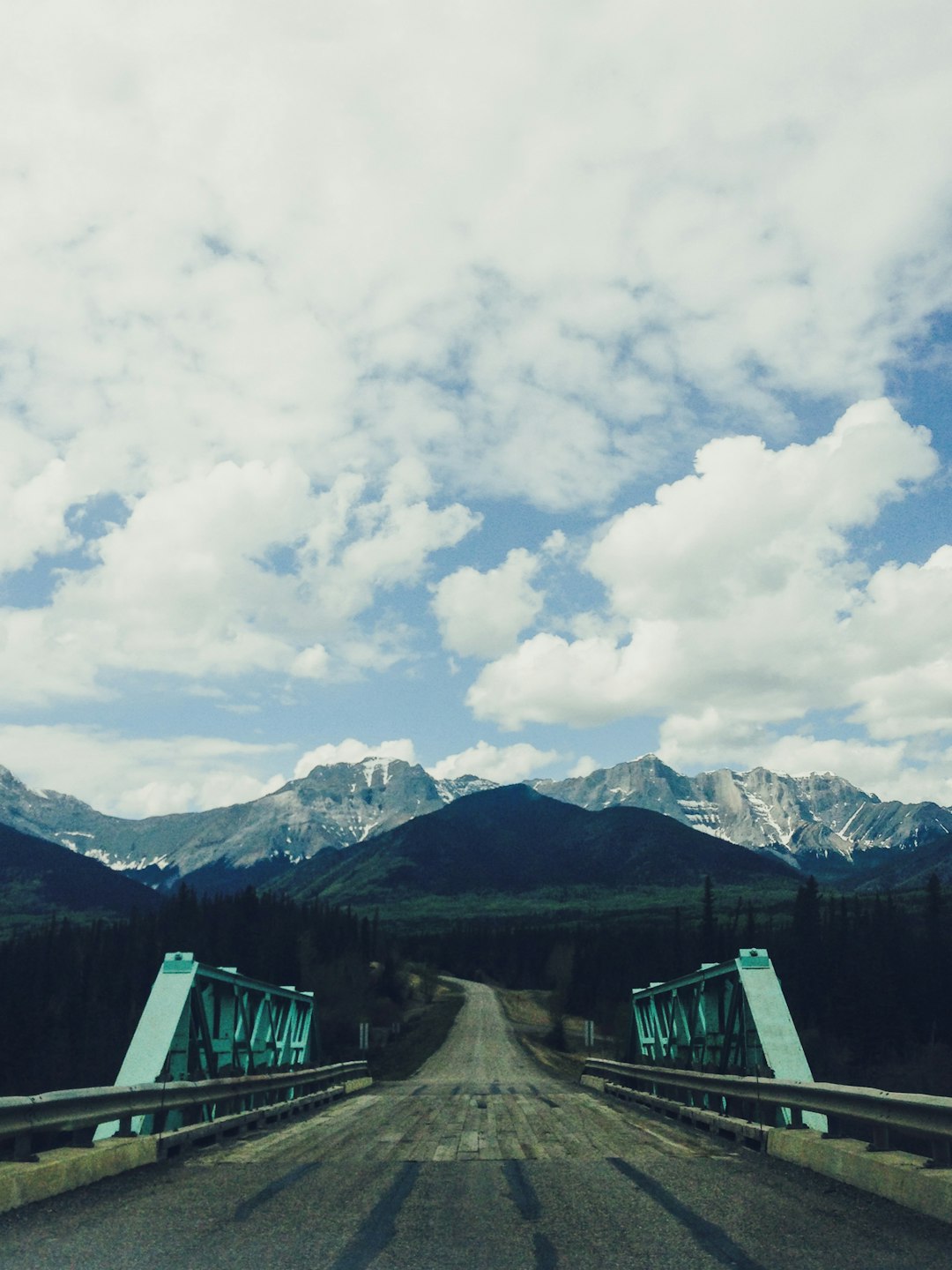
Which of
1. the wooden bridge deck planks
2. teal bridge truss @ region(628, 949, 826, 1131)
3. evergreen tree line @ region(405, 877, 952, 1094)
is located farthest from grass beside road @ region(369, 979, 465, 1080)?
the wooden bridge deck planks

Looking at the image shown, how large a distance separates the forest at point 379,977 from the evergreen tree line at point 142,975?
0.27 meters

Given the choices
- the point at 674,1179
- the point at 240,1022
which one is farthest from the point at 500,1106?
the point at 674,1179

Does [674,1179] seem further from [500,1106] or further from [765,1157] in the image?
[500,1106]

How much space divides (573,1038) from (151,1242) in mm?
119020

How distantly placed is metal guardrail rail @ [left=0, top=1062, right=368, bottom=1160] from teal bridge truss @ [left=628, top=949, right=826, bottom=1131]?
29.3ft

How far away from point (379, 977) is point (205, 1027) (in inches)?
5567

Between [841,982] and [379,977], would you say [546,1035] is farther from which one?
[379,977]

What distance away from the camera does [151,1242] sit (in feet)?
25.7

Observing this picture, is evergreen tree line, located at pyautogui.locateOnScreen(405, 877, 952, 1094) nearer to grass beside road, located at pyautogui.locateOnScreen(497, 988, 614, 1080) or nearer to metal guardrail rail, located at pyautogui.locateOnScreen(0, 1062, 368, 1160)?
grass beside road, located at pyautogui.locateOnScreen(497, 988, 614, 1080)

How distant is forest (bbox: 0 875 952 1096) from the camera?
4222 inches

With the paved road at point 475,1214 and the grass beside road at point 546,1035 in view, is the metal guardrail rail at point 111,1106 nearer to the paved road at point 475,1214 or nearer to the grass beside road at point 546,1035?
the paved road at point 475,1214

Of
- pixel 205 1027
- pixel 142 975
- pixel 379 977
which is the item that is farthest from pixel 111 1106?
pixel 142 975

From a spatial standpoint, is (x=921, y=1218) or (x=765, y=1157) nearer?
(x=921, y=1218)

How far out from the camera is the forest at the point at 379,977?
107 meters
